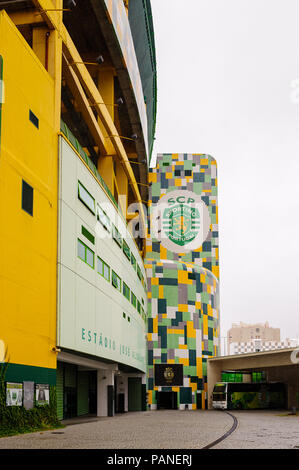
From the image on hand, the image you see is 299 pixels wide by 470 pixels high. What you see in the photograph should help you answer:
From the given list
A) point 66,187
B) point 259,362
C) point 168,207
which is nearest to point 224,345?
point 168,207

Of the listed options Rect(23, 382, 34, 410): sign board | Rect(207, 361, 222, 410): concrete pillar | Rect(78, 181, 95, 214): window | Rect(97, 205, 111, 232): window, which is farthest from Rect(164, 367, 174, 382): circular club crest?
Rect(23, 382, 34, 410): sign board

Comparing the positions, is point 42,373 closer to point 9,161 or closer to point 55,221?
point 55,221

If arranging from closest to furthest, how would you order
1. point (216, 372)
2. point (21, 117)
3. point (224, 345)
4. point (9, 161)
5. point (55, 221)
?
point (9, 161)
point (21, 117)
point (55, 221)
point (216, 372)
point (224, 345)

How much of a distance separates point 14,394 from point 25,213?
604 cm

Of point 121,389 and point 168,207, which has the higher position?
point 168,207

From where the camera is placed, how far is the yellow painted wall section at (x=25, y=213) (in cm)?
1977

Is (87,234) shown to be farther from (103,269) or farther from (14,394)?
(14,394)

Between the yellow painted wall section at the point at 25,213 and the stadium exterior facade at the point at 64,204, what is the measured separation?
0.13 feet

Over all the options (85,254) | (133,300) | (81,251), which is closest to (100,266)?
(85,254)

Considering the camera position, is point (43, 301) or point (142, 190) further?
point (142, 190)

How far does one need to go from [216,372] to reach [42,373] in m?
44.4

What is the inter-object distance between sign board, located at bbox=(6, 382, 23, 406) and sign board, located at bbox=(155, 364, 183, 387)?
1655 inches

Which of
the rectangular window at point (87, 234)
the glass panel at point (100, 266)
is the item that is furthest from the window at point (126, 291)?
the rectangular window at point (87, 234)

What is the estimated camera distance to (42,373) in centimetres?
2203
